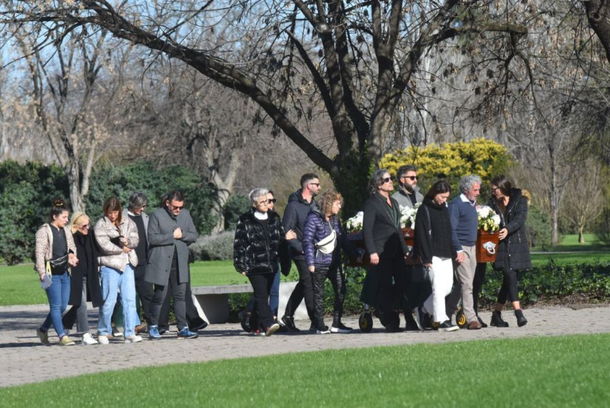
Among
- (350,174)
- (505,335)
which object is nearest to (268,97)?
(350,174)

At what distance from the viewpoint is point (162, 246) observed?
572 inches

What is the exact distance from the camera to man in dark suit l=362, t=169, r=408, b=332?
1387 centimetres

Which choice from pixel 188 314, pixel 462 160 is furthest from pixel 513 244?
pixel 462 160

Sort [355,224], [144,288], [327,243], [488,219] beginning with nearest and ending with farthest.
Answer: [488,219], [327,243], [355,224], [144,288]

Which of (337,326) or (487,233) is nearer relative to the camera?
(487,233)

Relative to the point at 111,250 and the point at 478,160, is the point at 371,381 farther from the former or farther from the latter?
the point at 478,160

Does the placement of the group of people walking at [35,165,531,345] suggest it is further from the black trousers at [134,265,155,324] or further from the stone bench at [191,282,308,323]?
the stone bench at [191,282,308,323]

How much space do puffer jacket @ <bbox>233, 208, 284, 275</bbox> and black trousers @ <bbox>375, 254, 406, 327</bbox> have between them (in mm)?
1332

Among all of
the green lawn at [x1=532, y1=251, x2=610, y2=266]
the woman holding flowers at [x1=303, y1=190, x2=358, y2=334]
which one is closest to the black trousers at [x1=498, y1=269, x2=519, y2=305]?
the woman holding flowers at [x1=303, y1=190, x2=358, y2=334]

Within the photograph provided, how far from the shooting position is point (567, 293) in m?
17.5

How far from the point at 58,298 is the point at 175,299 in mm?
1425

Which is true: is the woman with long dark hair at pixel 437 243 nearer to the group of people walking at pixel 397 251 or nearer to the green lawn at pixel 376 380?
the group of people walking at pixel 397 251

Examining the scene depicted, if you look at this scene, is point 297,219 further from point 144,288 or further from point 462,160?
point 462,160

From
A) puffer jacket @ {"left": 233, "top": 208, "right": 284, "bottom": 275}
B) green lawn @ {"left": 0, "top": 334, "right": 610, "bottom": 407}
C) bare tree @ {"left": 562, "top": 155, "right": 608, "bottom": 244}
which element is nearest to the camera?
A: green lawn @ {"left": 0, "top": 334, "right": 610, "bottom": 407}
